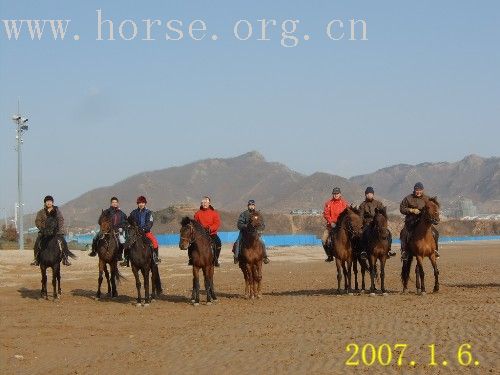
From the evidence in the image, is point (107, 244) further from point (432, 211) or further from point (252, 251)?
point (432, 211)

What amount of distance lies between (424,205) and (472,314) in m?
5.15

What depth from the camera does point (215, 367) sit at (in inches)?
441

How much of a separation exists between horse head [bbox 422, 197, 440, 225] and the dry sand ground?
1.85 m

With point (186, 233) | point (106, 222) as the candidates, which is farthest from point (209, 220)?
point (106, 222)

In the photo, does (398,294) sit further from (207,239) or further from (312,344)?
(312,344)

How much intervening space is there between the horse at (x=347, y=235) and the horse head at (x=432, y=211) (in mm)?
1695

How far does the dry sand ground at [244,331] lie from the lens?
449 inches

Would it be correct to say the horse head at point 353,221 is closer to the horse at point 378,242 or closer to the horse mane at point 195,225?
the horse at point 378,242

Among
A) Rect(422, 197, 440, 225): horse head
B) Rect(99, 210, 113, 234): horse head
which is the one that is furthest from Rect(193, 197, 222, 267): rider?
Rect(422, 197, 440, 225): horse head

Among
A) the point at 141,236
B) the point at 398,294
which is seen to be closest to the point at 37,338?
the point at 141,236

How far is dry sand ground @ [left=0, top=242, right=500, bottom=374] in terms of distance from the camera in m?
11.4

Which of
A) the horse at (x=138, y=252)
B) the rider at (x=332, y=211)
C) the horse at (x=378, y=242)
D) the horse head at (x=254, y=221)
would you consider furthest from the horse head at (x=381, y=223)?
the horse at (x=138, y=252)

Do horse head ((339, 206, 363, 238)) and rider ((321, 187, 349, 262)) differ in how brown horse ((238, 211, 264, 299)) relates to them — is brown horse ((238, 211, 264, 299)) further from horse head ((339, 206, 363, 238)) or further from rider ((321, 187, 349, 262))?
horse head ((339, 206, 363, 238))

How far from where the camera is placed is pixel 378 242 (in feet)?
67.8
